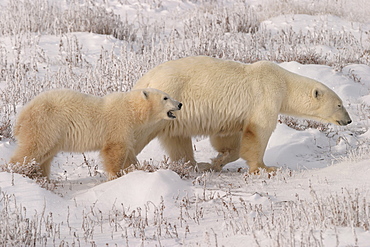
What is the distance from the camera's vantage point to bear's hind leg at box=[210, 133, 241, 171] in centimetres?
646

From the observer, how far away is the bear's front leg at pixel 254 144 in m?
5.84

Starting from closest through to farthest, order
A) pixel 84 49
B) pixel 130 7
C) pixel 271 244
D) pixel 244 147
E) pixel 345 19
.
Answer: pixel 271 244
pixel 244 147
pixel 84 49
pixel 345 19
pixel 130 7

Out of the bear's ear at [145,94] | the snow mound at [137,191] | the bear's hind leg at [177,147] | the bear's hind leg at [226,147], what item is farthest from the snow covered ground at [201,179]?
the bear's ear at [145,94]

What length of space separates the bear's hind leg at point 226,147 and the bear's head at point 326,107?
1035 millimetres

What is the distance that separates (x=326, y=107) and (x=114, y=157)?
109 inches

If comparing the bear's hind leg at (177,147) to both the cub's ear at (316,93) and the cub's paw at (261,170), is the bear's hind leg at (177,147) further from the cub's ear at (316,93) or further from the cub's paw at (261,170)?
the cub's ear at (316,93)

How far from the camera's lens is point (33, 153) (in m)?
4.97

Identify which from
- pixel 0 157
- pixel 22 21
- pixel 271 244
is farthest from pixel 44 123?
pixel 22 21

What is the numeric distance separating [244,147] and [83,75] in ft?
14.1

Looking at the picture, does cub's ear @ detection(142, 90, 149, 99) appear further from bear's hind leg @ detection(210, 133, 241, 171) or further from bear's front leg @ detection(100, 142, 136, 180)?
bear's hind leg @ detection(210, 133, 241, 171)

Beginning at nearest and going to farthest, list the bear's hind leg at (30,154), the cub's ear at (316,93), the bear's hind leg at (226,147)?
the bear's hind leg at (30,154) → the cub's ear at (316,93) → the bear's hind leg at (226,147)

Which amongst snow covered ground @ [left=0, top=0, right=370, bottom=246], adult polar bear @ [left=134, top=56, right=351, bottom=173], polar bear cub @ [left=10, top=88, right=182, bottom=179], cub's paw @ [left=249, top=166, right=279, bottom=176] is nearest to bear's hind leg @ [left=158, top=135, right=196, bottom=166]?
adult polar bear @ [left=134, top=56, right=351, bottom=173]

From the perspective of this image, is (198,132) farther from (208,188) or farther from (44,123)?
(44,123)

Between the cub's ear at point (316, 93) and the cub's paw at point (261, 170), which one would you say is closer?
the cub's paw at point (261, 170)
